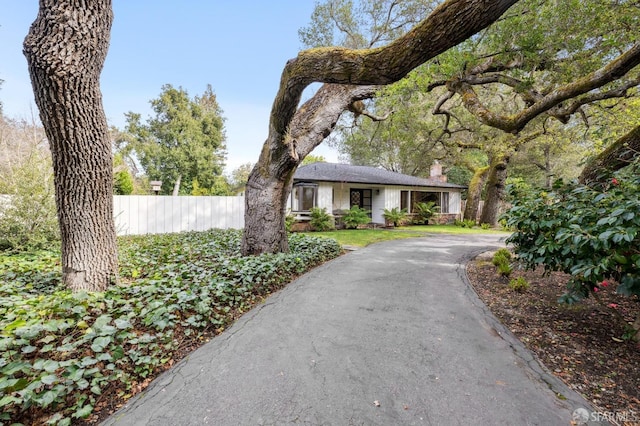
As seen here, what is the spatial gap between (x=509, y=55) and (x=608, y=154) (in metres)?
3.00

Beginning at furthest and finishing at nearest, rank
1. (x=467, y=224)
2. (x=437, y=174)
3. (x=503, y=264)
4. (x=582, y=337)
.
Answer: (x=437, y=174) < (x=467, y=224) < (x=503, y=264) < (x=582, y=337)

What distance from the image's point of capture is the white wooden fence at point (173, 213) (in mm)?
9117

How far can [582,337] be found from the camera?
2742 millimetres

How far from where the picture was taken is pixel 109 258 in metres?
3.28

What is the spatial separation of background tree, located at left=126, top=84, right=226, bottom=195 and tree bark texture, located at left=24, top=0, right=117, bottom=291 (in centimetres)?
1835

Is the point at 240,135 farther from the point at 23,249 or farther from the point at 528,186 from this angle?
the point at 528,186

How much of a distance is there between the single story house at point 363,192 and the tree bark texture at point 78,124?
922 cm

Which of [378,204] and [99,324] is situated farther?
[378,204]

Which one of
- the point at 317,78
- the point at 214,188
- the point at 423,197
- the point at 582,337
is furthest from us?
the point at 214,188

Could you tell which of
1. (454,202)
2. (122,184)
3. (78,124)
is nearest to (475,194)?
(454,202)

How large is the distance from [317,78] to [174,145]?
69.0ft

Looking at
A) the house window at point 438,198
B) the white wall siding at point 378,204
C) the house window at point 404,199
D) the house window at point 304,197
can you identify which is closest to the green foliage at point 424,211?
the house window at point 404,199

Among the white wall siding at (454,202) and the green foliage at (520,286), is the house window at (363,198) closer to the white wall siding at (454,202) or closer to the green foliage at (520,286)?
the white wall siding at (454,202)

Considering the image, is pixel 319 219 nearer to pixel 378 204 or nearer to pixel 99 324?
pixel 378 204
